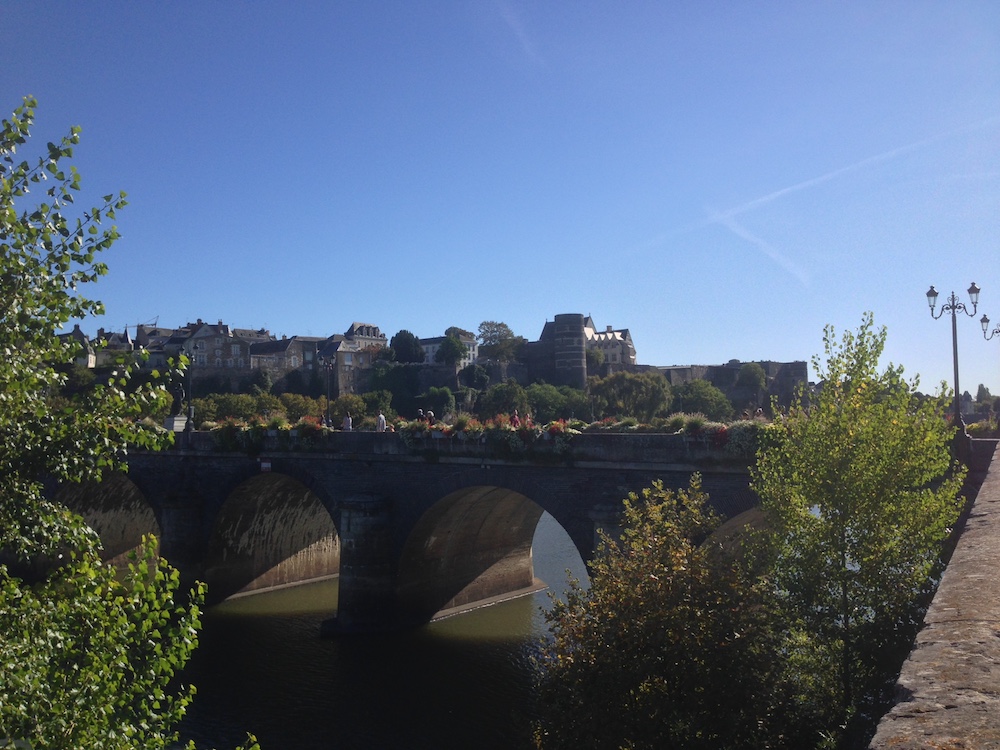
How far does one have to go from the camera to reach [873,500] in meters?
9.64

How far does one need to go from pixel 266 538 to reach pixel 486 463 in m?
14.5

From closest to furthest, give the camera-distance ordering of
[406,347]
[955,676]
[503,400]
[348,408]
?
1. [955,676]
2. [348,408]
3. [503,400]
4. [406,347]

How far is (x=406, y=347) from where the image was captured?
118 m

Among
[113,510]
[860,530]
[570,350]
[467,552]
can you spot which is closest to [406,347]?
[570,350]

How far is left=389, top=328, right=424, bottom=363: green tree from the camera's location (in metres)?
118

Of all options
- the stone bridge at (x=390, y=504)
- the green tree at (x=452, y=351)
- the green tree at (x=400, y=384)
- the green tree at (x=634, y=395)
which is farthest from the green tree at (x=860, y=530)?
the green tree at (x=452, y=351)

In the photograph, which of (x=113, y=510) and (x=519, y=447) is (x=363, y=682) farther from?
(x=113, y=510)

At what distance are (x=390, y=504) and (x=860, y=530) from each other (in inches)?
750

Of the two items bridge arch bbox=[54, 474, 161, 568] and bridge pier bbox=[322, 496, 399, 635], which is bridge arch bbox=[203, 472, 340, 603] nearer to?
bridge pier bbox=[322, 496, 399, 635]

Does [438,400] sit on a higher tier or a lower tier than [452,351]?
lower

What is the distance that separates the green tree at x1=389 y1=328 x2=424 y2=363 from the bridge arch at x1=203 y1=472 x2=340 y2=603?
80.1 meters

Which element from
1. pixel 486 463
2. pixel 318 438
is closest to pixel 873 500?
pixel 486 463

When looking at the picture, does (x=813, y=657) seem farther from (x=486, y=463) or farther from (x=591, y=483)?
(x=486, y=463)

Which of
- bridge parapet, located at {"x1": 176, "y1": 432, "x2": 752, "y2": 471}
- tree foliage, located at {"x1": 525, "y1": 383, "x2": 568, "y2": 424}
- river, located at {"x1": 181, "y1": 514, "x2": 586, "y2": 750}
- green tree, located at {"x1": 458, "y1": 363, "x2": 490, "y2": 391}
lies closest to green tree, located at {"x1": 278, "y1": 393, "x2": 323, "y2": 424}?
tree foliage, located at {"x1": 525, "y1": 383, "x2": 568, "y2": 424}
